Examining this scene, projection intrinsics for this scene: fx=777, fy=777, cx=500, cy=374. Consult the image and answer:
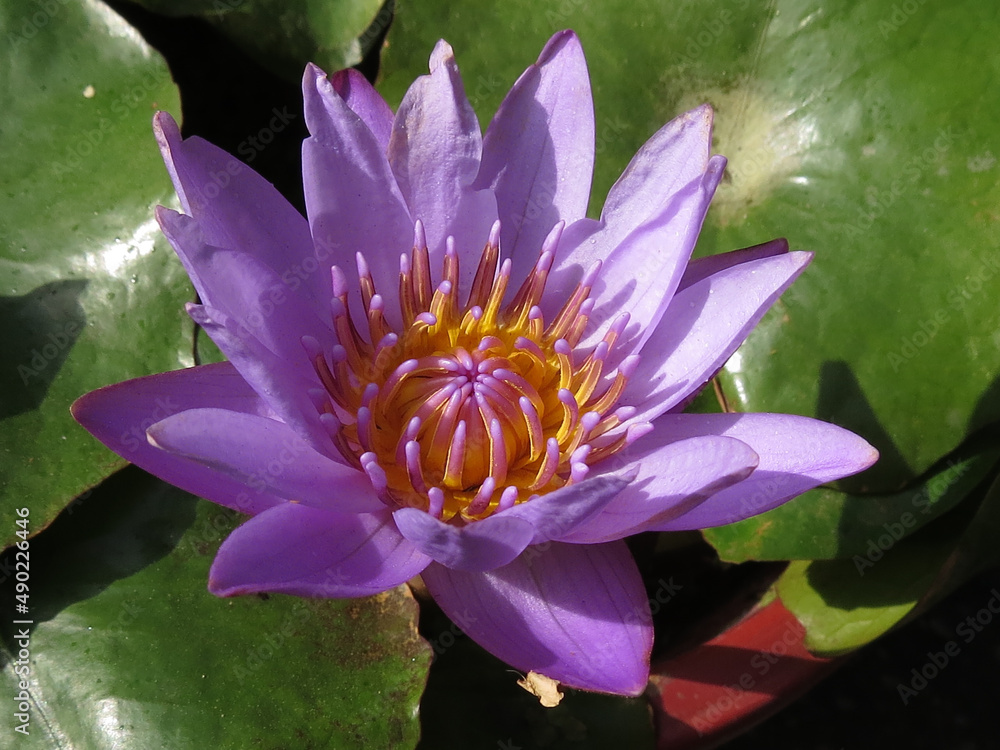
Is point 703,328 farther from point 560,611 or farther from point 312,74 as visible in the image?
point 312,74

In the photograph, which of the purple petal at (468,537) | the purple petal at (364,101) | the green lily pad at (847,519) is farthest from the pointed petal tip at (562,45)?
the green lily pad at (847,519)

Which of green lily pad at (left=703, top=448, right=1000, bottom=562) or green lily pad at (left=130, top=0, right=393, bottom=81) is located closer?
green lily pad at (left=703, top=448, right=1000, bottom=562)

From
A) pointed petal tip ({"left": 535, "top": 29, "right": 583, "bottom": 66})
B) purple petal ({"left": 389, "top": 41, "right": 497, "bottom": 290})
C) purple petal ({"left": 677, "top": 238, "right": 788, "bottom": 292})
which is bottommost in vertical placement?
purple petal ({"left": 677, "top": 238, "right": 788, "bottom": 292})

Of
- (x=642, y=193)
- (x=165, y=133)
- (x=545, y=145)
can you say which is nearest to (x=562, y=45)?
(x=545, y=145)

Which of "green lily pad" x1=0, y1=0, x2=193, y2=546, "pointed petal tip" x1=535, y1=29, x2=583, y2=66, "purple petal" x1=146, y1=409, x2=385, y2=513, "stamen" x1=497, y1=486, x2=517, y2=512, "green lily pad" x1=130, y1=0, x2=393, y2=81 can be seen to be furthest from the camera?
"green lily pad" x1=130, y1=0, x2=393, y2=81

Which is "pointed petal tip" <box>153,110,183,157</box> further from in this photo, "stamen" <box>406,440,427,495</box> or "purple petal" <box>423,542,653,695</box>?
"purple petal" <box>423,542,653,695</box>

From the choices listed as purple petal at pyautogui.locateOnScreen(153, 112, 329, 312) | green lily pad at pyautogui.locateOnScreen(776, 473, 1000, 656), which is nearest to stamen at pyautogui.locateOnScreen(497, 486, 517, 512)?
purple petal at pyautogui.locateOnScreen(153, 112, 329, 312)
